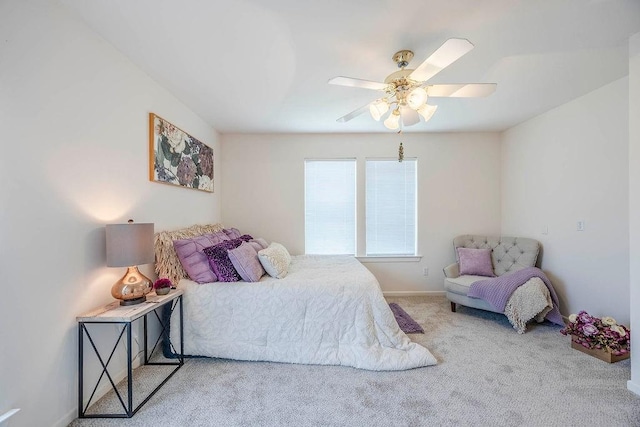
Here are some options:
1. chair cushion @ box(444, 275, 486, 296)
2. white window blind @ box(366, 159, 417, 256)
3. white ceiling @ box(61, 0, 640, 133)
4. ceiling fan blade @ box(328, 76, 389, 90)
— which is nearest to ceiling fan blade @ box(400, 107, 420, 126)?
ceiling fan blade @ box(328, 76, 389, 90)

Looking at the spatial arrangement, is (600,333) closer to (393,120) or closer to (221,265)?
(393,120)

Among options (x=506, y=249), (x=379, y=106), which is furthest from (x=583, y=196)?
(x=379, y=106)

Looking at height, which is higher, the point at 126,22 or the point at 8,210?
the point at 126,22

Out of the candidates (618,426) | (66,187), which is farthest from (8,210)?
(618,426)

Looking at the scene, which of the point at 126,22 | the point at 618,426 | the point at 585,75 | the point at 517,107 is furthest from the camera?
the point at 517,107

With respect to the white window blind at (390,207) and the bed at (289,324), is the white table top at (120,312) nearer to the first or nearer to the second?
the bed at (289,324)

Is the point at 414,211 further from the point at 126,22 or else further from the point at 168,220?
the point at 126,22

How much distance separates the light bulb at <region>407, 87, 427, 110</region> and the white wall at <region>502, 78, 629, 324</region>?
6.81 ft

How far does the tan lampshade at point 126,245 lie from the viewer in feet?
5.48

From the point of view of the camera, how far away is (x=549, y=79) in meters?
2.36

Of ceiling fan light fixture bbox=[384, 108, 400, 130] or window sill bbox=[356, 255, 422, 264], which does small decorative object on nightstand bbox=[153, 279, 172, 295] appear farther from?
window sill bbox=[356, 255, 422, 264]

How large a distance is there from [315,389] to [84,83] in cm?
252

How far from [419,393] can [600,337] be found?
1740 mm

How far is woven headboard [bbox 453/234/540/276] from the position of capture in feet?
10.5
